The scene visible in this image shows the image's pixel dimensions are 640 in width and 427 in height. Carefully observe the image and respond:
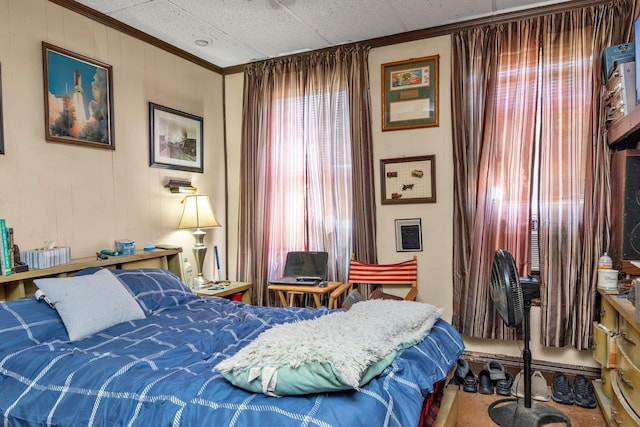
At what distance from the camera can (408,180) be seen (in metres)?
3.48

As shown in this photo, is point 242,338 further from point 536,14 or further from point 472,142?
point 536,14

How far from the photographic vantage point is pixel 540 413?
2592 mm

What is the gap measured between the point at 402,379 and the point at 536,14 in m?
2.78

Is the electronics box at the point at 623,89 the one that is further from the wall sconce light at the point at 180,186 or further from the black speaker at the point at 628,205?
the wall sconce light at the point at 180,186

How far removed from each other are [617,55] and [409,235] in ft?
5.92

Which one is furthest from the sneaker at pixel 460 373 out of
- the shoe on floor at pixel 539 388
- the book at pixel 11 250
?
the book at pixel 11 250

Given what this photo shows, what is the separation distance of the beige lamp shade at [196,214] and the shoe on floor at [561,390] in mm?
2787

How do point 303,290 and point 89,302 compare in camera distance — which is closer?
point 89,302

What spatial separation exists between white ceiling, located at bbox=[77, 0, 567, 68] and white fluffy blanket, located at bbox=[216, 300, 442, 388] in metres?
2.11

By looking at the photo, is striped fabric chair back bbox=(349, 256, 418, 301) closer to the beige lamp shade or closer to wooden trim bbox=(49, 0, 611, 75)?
the beige lamp shade

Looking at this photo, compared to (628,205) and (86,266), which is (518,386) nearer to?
(628,205)

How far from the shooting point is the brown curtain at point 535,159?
287 cm

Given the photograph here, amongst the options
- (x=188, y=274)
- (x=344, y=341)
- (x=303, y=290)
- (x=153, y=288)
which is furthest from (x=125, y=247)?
(x=344, y=341)

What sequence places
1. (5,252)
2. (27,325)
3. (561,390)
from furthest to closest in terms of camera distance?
(561,390), (5,252), (27,325)
